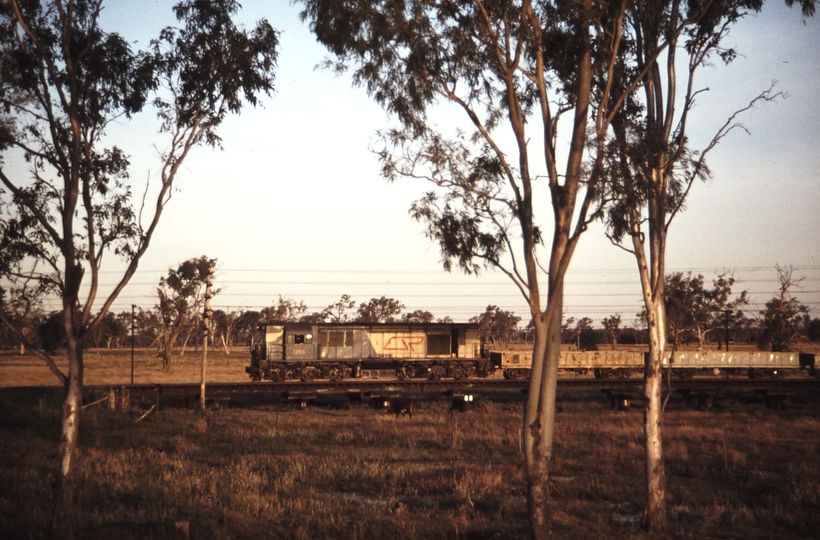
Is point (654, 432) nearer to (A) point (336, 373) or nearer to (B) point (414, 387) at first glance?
(B) point (414, 387)

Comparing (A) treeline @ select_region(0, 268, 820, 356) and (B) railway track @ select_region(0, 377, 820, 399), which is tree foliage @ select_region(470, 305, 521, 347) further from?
(B) railway track @ select_region(0, 377, 820, 399)

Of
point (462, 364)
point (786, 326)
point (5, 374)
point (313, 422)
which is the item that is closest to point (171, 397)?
point (313, 422)

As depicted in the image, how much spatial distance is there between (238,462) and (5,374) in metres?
41.7

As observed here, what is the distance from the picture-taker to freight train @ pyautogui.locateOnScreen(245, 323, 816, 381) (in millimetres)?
43781

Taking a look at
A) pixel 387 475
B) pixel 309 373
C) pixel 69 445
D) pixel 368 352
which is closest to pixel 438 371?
pixel 368 352

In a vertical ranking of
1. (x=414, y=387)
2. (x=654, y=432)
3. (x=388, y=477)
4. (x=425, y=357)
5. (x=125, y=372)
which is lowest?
(x=125, y=372)

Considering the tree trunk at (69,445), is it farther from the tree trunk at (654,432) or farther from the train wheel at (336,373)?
the train wheel at (336,373)

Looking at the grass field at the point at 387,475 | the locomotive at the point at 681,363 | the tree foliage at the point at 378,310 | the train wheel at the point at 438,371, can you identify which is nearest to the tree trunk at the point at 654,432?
the grass field at the point at 387,475

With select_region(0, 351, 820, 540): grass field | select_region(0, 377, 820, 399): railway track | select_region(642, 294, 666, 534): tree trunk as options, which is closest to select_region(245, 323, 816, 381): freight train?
select_region(0, 377, 820, 399): railway track

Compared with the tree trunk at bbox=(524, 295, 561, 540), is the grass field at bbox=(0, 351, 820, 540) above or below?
below

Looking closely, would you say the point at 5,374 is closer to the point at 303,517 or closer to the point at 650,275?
the point at 303,517

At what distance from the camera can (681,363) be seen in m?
45.1

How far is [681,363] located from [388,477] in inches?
1358

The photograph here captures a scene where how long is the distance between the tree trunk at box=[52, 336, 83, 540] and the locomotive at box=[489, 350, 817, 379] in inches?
1478
